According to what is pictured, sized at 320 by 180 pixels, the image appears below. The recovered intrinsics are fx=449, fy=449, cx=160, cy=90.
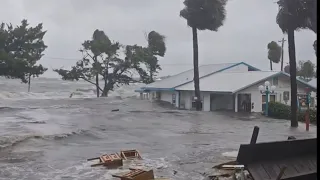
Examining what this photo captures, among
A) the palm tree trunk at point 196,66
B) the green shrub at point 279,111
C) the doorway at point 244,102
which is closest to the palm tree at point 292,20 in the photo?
the green shrub at point 279,111

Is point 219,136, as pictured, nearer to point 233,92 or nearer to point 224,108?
point 233,92

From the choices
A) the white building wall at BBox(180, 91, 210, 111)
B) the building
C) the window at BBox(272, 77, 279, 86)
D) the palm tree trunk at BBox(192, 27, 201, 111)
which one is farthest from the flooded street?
the window at BBox(272, 77, 279, 86)

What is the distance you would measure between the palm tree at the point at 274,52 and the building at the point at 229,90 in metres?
20.8

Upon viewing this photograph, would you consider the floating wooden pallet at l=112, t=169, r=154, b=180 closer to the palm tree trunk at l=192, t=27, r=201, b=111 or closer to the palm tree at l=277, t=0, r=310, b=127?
the palm tree at l=277, t=0, r=310, b=127

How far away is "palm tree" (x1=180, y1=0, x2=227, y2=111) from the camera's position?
40094 millimetres

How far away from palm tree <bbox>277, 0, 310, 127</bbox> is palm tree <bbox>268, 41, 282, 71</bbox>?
44.7 m

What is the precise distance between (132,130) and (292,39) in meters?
10.5

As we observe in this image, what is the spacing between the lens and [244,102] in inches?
1497

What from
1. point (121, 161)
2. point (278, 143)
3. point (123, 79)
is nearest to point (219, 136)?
point (121, 161)

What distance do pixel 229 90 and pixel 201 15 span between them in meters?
8.03

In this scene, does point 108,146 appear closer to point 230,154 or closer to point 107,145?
point 107,145

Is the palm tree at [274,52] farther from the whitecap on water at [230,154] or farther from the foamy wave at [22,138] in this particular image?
the whitecap on water at [230,154]

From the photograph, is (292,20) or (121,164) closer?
(121,164)

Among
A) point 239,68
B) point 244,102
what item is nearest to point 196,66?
point 244,102
